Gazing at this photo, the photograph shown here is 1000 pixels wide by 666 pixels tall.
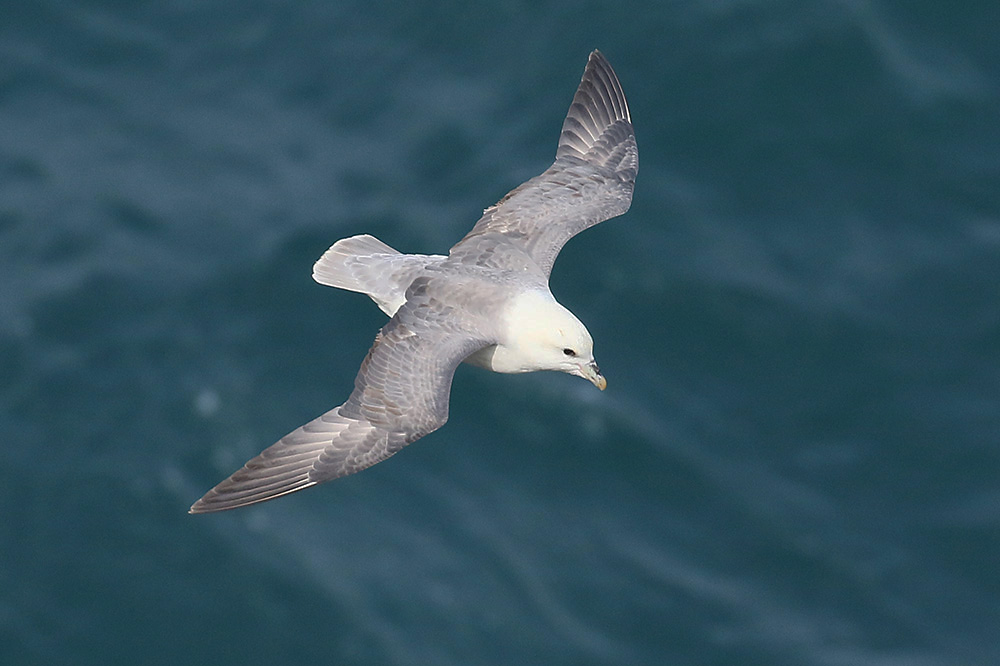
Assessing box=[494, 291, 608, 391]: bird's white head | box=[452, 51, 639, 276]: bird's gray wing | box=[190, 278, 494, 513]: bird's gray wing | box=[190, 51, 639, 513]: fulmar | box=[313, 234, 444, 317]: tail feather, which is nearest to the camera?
box=[190, 278, 494, 513]: bird's gray wing

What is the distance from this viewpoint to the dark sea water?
18672 mm

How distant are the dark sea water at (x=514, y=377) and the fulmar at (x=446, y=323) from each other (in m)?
4.15

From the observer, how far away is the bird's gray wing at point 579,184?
1571 cm

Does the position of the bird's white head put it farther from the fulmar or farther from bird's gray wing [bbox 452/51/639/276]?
bird's gray wing [bbox 452/51/639/276]

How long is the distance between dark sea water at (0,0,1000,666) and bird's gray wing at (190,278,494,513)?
5.15 m

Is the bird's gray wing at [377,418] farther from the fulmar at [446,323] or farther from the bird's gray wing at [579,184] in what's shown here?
the bird's gray wing at [579,184]

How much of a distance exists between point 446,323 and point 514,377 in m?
5.72

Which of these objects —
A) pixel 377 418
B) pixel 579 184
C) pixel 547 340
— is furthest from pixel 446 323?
pixel 579 184

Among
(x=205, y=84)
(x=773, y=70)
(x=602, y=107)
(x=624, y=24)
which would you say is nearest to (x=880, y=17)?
(x=773, y=70)

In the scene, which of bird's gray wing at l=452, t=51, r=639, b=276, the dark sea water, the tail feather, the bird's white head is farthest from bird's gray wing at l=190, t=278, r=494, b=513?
the dark sea water

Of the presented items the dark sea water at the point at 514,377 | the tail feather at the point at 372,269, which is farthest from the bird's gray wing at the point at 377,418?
the dark sea water at the point at 514,377

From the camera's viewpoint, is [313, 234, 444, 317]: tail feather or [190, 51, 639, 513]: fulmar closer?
[190, 51, 639, 513]: fulmar

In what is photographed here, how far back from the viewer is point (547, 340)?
14.2 m

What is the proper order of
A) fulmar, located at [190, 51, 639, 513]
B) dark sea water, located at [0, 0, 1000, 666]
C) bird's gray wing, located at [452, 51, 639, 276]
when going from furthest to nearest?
dark sea water, located at [0, 0, 1000, 666]
bird's gray wing, located at [452, 51, 639, 276]
fulmar, located at [190, 51, 639, 513]
